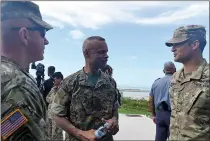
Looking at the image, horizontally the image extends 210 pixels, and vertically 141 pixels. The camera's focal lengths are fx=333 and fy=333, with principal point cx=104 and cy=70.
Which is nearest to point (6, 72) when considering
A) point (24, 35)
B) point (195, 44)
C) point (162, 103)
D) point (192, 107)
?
point (24, 35)

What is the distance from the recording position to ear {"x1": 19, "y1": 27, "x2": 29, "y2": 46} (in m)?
1.61

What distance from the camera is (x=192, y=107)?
108 inches

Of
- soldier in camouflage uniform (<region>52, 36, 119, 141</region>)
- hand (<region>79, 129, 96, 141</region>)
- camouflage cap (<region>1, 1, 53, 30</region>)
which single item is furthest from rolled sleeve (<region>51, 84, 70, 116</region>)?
camouflage cap (<region>1, 1, 53, 30</region>)

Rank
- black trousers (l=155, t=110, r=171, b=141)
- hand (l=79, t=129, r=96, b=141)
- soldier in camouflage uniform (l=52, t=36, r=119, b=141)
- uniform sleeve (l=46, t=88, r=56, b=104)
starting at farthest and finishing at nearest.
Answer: uniform sleeve (l=46, t=88, r=56, b=104) → black trousers (l=155, t=110, r=171, b=141) → soldier in camouflage uniform (l=52, t=36, r=119, b=141) → hand (l=79, t=129, r=96, b=141)

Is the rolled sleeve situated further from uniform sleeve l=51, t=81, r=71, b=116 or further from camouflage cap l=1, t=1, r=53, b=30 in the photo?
camouflage cap l=1, t=1, r=53, b=30

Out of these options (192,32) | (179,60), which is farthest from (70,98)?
(192,32)

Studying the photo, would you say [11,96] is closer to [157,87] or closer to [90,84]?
[90,84]

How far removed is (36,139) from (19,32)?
515 millimetres

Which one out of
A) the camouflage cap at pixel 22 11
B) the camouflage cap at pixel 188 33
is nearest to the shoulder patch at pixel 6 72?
the camouflage cap at pixel 22 11

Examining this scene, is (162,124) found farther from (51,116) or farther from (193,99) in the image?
(193,99)

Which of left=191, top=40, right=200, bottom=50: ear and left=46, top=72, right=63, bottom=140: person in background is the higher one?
left=191, top=40, right=200, bottom=50: ear

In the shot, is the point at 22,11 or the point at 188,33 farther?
the point at 188,33

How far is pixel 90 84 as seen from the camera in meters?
2.91

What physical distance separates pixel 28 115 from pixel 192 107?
166 cm
